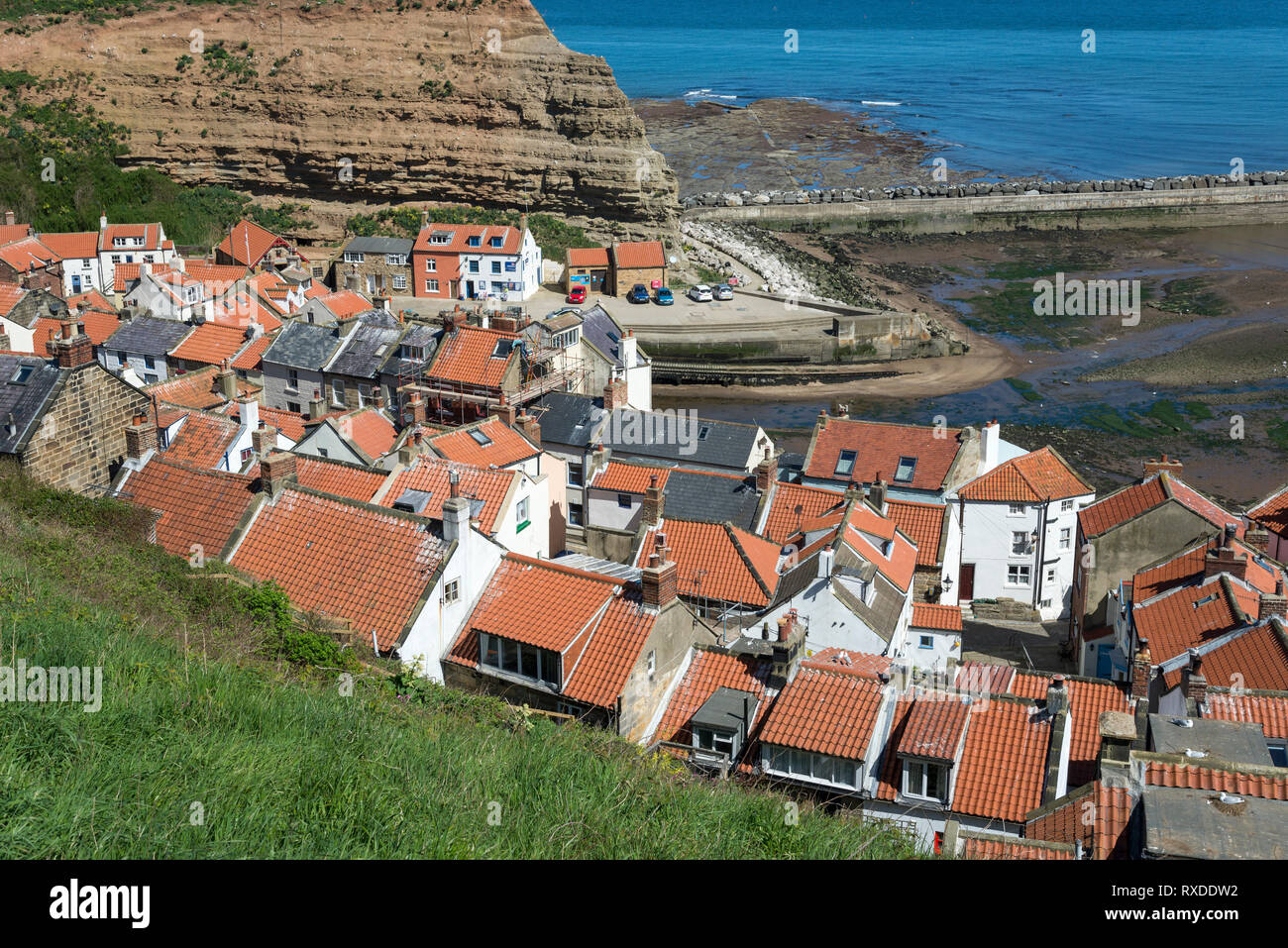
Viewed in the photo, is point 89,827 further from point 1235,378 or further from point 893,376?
point 1235,378

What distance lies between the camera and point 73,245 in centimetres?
6700

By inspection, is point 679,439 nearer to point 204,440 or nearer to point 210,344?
point 204,440

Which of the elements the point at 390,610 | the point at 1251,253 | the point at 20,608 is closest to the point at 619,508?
the point at 390,610

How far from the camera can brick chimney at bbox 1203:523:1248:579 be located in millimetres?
25078

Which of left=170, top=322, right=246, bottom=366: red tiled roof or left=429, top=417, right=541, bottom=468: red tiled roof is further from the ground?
left=170, top=322, right=246, bottom=366: red tiled roof

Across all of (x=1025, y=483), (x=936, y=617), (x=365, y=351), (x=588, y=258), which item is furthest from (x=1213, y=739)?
(x=588, y=258)

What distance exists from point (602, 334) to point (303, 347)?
492 inches

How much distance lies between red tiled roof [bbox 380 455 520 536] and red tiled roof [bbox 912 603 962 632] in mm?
9952

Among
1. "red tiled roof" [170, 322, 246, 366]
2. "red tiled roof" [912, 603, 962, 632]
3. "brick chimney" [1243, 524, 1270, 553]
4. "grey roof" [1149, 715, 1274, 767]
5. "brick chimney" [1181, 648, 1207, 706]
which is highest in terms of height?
"red tiled roof" [170, 322, 246, 366]

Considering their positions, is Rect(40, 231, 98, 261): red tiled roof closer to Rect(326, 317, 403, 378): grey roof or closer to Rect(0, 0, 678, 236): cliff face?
Rect(0, 0, 678, 236): cliff face

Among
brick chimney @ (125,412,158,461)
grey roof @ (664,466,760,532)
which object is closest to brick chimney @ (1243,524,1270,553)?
grey roof @ (664,466,760,532)

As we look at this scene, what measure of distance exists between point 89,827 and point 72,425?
20.2 m

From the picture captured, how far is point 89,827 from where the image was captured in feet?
25.8

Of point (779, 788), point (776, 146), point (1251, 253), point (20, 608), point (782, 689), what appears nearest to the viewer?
point (20, 608)
